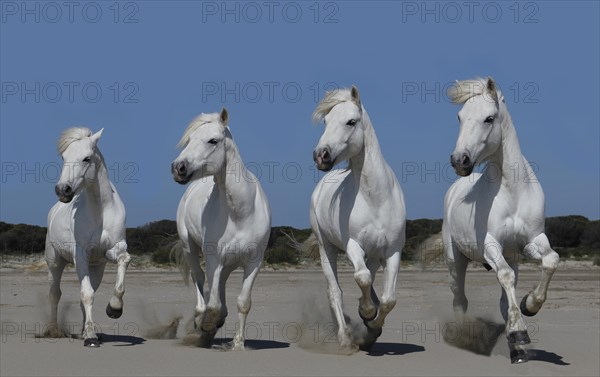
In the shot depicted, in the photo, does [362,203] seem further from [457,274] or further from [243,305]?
[243,305]

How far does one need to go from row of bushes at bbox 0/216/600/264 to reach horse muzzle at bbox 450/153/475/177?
25368mm

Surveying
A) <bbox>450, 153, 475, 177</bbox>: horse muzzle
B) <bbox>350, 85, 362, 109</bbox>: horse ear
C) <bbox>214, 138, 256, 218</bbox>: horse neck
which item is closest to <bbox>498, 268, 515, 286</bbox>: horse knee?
<bbox>450, 153, 475, 177</bbox>: horse muzzle

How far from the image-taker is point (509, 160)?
11727 mm

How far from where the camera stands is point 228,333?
609 inches

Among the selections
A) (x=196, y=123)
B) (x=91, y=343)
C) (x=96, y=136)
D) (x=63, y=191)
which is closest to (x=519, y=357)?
(x=196, y=123)

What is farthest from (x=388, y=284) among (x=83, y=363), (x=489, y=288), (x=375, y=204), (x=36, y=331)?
(x=489, y=288)

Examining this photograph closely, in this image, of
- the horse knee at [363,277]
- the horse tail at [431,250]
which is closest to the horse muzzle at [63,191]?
the horse knee at [363,277]

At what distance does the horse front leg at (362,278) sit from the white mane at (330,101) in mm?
1458

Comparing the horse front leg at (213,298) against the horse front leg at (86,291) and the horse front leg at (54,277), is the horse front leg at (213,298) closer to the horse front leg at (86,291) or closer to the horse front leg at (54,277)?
the horse front leg at (86,291)

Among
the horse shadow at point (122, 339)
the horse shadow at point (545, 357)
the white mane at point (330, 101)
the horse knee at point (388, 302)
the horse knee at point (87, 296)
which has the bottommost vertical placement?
the horse shadow at point (122, 339)

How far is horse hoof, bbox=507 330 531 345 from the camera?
1100cm

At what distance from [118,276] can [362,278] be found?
3375 mm

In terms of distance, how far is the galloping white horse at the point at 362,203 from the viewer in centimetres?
1202

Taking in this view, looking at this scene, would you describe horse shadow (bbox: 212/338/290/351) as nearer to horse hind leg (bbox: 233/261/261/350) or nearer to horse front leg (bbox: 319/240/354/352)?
horse hind leg (bbox: 233/261/261/350)
